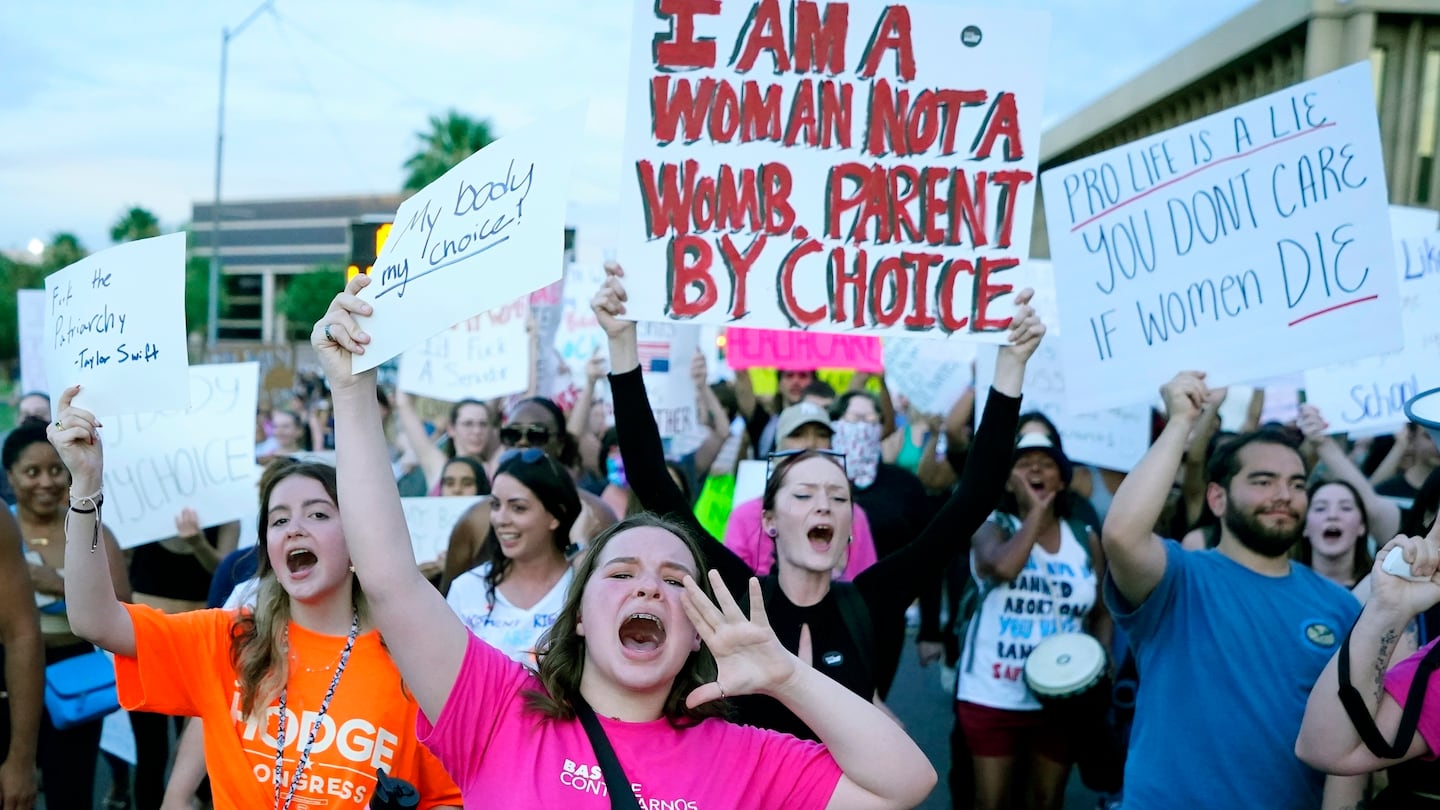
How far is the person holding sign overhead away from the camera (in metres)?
3.27

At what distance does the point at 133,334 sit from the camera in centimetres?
320

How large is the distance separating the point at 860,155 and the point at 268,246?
8162 centimetres

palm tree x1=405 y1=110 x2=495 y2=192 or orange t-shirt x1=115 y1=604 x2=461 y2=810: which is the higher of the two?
palm tree x1=405 y1=110 x2=495 y2=192

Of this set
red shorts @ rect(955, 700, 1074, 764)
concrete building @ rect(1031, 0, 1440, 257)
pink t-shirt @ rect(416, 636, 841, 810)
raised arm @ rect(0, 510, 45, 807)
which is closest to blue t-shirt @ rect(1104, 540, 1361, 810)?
red shorts @ rect(955, 700, 1074, 764)

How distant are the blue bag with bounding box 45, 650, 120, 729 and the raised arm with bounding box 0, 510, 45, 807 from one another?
23.2 inches

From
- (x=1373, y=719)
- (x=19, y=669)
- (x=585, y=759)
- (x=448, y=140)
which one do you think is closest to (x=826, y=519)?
(x=585, y=759)

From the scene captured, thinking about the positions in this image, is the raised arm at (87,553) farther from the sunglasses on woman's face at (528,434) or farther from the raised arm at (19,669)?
the sunglasses on woman's face at (528,434)

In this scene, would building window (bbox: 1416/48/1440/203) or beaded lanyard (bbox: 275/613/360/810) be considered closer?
beaded lanyard (bbox: 275/613/360/810)

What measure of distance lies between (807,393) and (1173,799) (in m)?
4.55

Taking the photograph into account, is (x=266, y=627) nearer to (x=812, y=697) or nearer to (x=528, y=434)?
(x=812, y=697)

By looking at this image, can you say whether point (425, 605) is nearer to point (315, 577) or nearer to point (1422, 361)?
point (315, 577)

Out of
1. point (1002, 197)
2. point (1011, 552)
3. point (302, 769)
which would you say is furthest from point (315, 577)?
point (1011, 552)

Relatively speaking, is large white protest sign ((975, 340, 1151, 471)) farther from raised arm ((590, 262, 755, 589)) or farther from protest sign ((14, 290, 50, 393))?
protest sign ((14, 290, 50, 393))

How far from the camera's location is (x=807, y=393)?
7637 mm
